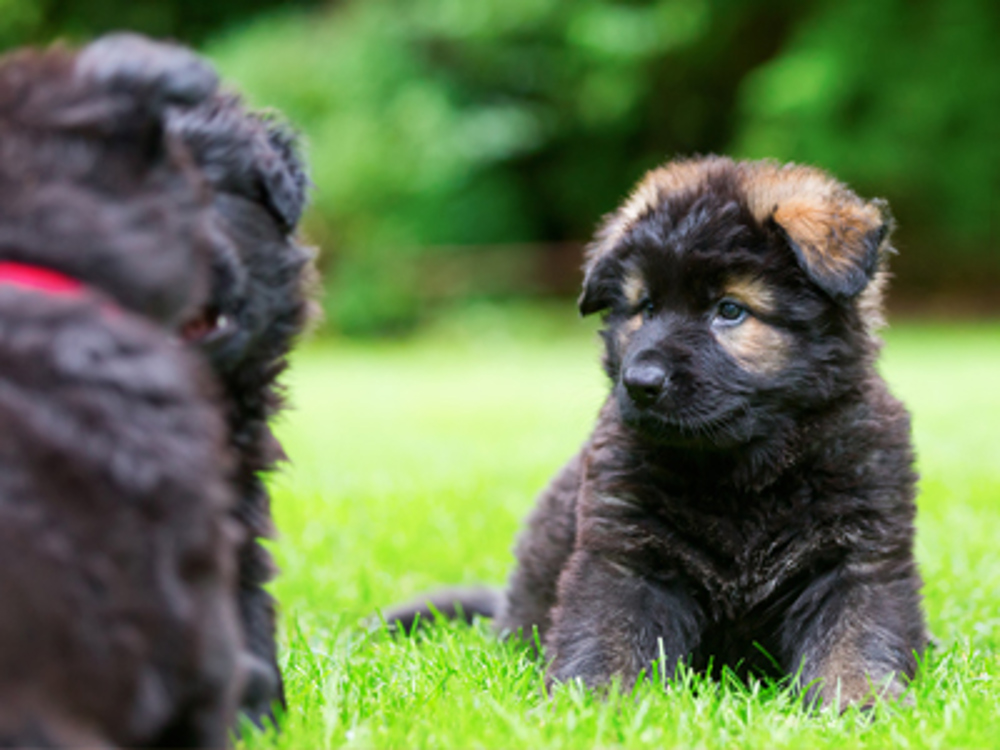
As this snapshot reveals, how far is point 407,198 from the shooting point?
2089cm

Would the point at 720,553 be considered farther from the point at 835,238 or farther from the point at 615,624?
the point at 835,238

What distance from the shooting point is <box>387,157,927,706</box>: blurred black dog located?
117 inches

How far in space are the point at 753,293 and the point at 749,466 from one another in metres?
0.49

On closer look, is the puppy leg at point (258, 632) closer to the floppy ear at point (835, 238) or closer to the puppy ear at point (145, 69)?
the puppy ear at point (145, 69)

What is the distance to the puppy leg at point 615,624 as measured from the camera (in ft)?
9.62

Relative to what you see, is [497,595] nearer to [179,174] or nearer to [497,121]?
[179,174]

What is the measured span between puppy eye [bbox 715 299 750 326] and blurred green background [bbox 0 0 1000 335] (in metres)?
16.2

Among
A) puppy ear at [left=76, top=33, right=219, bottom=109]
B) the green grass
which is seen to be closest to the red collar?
puppy ear at [left=76, top=33, right=219, bottom=109]

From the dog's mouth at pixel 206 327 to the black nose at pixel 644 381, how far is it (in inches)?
45.8

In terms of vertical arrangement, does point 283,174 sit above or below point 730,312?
above

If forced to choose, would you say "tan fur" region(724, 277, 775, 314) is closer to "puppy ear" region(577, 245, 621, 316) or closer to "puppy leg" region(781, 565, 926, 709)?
"puppy ear" region(577, 245, 621, 316)

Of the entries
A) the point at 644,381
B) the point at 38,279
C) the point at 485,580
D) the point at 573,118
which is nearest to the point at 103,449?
the point at 38,279

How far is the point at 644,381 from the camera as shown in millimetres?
3020

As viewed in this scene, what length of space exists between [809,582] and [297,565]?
2220 millimetres
